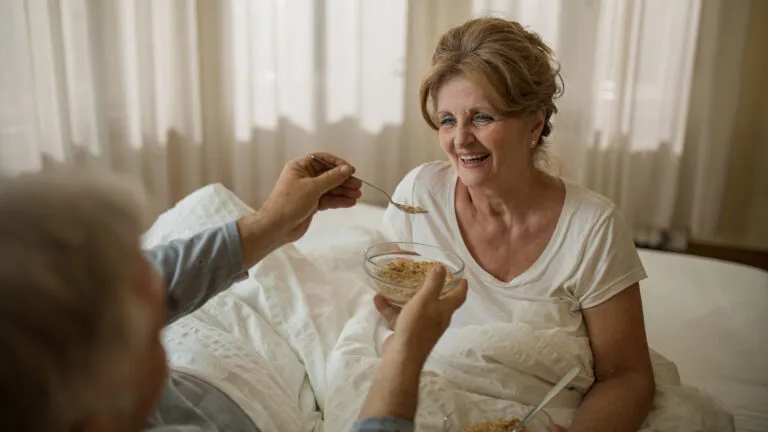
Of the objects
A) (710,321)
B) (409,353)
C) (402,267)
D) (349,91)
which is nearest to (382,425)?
(409,353)

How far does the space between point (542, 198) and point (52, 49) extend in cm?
189

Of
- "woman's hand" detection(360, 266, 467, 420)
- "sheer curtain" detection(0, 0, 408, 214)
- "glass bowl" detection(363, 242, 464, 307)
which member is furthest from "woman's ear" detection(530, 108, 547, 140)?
"sheer curtain" detection(0, 0, 408, 214)

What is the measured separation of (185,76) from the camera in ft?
9.73

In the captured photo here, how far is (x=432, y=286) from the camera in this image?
3.42 feet

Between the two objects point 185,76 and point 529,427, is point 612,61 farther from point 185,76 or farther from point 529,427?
point 529,427

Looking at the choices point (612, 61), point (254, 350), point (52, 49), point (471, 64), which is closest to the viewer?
point (254, 350)

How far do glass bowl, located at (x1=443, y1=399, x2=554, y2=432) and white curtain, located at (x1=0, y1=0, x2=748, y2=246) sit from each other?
188cm

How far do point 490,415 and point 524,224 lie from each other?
50cm

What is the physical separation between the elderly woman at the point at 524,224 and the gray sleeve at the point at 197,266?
0.39 m

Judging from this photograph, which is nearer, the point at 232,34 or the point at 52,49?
the point at 52,49

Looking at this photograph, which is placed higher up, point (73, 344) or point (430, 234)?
point (73, 344)

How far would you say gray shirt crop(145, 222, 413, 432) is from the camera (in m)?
1.07

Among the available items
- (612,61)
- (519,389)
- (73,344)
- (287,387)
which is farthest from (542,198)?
(612,61)

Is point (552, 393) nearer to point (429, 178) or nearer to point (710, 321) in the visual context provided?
point (429, 178)
